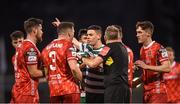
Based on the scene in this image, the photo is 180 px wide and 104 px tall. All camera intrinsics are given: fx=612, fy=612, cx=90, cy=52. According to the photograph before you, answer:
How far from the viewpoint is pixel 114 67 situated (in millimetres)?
8281

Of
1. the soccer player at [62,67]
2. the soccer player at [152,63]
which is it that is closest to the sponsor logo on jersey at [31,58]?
the soccer player at [62,67]

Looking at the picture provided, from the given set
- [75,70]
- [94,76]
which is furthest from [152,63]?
[75,70]

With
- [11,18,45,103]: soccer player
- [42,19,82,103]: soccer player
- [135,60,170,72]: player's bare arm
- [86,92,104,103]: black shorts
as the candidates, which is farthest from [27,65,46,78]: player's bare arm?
[135,60,170,72]: player's bare arm

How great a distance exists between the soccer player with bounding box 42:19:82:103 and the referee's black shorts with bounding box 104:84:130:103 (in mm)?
468

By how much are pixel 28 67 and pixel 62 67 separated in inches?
19.2

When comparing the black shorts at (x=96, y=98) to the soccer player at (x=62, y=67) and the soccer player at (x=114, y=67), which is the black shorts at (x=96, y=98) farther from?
the soccer player at (x=114, y=67)

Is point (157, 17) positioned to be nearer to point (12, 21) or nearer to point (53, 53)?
point (12, 21)

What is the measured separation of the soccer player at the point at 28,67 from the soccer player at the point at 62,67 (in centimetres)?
17

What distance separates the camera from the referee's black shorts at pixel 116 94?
324 inches

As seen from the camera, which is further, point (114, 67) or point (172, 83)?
point (172, 83)

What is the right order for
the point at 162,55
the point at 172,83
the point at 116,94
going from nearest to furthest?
the point at 116,94 → the point at 162,55 → the point at 172,83

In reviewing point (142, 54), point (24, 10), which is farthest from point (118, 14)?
point (142, 54)

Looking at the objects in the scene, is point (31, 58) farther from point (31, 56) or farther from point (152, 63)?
point (152, 63)

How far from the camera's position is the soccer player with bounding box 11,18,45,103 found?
8.60 meters
